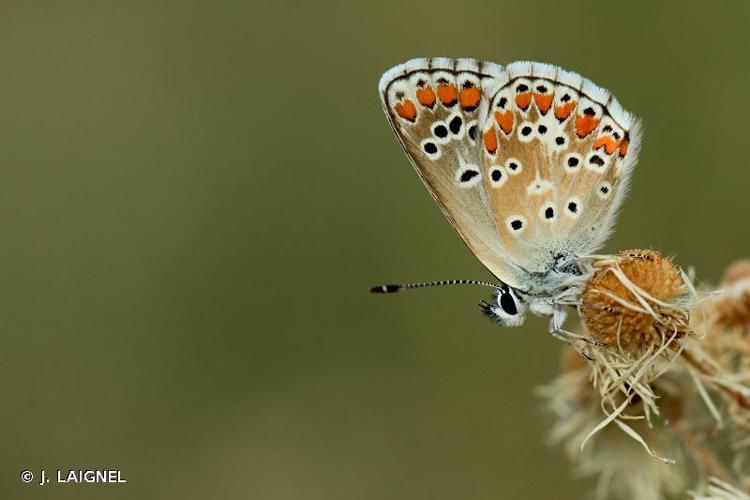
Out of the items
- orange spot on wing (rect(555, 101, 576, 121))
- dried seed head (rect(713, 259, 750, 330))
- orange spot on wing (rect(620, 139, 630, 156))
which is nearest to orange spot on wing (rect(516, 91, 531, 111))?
orange spot on wing (rect(555, 101, 576, 121))

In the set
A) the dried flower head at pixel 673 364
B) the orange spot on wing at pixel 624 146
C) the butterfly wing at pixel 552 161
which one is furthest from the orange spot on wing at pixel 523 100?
the dried flower head at pixel 673 364

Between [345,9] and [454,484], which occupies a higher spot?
[345,9]

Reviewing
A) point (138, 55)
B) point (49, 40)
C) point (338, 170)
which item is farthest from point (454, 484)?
point (49, 40)

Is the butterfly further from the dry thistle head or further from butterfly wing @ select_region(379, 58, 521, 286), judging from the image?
the dry thistle head

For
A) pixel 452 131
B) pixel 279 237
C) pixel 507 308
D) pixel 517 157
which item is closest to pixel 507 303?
pixel 507 308

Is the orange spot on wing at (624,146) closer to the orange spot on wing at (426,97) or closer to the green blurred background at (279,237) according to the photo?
the orange spot on wing at (426,97)

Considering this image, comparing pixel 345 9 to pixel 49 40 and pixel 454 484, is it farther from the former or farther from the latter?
pixel 454 484

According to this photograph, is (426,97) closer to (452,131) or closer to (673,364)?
(452,131)
